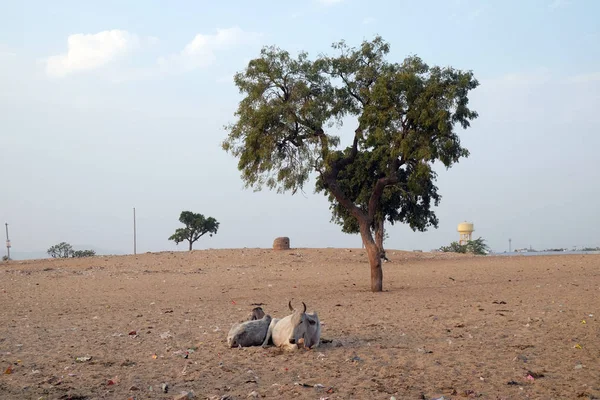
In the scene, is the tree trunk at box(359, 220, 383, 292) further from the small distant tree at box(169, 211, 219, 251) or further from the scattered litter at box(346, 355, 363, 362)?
the small distant tree at box(169, 211, 219, 251)

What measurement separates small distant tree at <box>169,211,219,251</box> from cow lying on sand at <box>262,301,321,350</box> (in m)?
45.4

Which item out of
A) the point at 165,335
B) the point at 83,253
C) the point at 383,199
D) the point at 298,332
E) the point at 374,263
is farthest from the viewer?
the point at 83,253

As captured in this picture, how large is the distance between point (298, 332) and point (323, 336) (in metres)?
1.52

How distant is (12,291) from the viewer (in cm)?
2152

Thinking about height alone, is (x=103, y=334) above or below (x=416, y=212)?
below

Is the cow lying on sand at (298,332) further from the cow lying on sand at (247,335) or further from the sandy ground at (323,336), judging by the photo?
the cow lying on sand at (247,335)

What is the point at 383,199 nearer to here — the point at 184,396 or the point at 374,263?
the point at 374,263

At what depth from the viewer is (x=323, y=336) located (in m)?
11.1

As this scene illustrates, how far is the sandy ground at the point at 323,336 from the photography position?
7789 millimetres

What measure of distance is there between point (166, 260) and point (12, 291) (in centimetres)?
1203

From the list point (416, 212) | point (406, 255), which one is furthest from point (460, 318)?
point (406, 255)

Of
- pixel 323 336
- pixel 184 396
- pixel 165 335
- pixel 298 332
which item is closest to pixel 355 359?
pixel 298 332

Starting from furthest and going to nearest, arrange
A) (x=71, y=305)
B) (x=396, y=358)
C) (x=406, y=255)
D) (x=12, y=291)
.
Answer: (x=406, y=255) < (x=12, y=291) < (x=71, y=305) < (x=396, y=358)

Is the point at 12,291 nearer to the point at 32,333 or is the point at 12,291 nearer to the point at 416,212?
the point at 32,333
